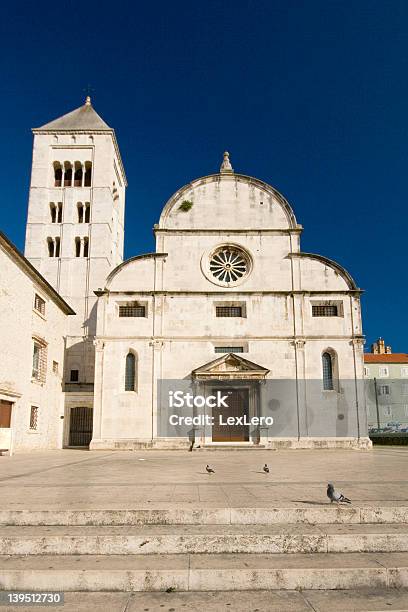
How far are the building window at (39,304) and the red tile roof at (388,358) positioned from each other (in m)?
48.8

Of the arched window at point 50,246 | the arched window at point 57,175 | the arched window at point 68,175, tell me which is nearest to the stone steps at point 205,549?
the arched window at point 50,246

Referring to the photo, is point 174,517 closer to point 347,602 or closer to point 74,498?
point 74,498

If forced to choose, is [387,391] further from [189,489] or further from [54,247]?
[189,489]

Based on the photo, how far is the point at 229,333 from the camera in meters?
28.8

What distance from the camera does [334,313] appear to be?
1157 inches

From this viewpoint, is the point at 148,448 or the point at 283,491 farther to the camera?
the point at 148,448

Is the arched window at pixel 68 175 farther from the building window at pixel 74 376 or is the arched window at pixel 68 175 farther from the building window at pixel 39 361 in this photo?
the building window at pixel 39 361

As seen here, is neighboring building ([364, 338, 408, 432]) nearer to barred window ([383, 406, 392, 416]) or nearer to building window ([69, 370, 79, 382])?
barred window ([383, 406, 392, 416])

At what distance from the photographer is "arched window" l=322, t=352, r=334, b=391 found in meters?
28.4

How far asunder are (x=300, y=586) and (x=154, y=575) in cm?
153

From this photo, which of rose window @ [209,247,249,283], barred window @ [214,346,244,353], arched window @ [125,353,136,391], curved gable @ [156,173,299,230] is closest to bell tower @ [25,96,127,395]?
arched window @ [125,353,136,391]

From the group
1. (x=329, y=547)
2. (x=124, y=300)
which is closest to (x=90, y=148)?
(x=124, y=300)

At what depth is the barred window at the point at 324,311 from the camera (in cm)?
2933

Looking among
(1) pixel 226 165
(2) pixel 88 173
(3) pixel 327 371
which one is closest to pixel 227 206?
(1) pixel 226 165
